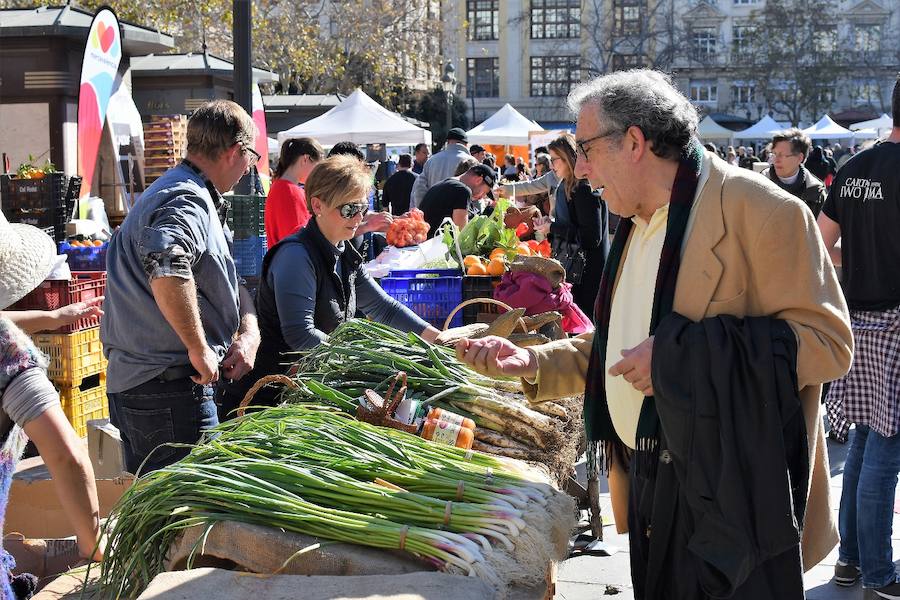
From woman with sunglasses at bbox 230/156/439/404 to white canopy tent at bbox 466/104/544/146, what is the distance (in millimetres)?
20445

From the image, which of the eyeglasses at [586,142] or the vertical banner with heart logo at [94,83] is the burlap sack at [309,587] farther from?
the vertical banner with heart logo at [94,83]

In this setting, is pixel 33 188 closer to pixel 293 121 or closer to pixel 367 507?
pixel 367 507

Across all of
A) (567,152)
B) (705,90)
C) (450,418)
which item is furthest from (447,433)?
(705,90)

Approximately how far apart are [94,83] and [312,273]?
774cm

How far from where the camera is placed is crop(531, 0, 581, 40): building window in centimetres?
7100

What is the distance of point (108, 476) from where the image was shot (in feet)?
17.5

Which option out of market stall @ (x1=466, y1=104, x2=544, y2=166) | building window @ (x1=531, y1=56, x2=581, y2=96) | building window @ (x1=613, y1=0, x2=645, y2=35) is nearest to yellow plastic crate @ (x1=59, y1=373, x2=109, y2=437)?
market stall @ (x1=466, y1=104, x2=544, y2=166)

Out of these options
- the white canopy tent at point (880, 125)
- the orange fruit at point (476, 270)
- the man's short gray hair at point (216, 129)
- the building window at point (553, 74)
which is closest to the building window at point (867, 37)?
the building window at point (553, 74)

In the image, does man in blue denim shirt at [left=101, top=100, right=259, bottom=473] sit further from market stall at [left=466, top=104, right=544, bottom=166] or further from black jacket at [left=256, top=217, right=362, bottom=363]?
market stall at [left=466, top=104, right=544, bottom=166]

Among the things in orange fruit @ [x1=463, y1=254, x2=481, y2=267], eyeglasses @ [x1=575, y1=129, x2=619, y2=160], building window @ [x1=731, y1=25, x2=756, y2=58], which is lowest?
orange fruit @ [x1=463, y1=254, x2=481, y2=267]

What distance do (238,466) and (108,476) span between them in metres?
3.09

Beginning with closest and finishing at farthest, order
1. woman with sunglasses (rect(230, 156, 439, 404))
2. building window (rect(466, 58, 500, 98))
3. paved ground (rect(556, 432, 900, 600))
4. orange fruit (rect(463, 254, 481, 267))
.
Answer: woman with sunglasses (rect(230, 156, 439, 404)), paved ground (rect(556, 432, 900, 600)), orange fruit (rect(463, 254, 481, 267)), building window (rect(466, 58, 500, 98))

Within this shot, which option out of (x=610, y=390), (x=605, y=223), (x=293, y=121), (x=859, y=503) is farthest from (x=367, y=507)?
(x=293, y=121)

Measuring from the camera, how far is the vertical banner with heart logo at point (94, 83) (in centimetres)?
1049
